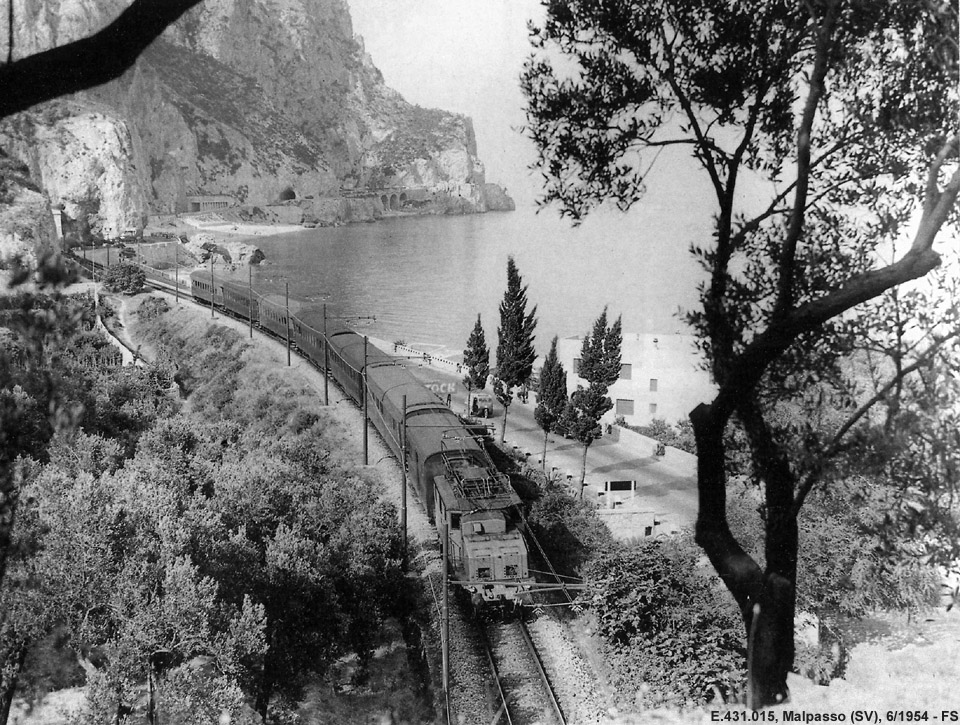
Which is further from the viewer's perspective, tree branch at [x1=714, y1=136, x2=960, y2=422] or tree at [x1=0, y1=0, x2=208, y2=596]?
tree at [x1=0, y1=0, x2=208, y2=596]

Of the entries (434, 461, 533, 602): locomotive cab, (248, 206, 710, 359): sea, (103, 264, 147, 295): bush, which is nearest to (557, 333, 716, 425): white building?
(248, 206, 710, 359): sea

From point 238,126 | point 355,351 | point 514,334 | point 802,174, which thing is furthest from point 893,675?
point 355,351

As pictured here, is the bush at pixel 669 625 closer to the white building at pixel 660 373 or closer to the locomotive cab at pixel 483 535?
the white building at pixel 660 373

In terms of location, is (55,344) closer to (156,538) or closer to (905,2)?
(156,538)

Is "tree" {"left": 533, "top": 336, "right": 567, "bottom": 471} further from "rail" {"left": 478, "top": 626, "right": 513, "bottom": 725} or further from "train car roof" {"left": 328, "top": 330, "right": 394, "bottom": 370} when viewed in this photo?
"train car roof" {"left": 328, "top": 330, "right": 394, "bottom": 370}

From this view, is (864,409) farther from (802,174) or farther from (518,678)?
(518,678)
